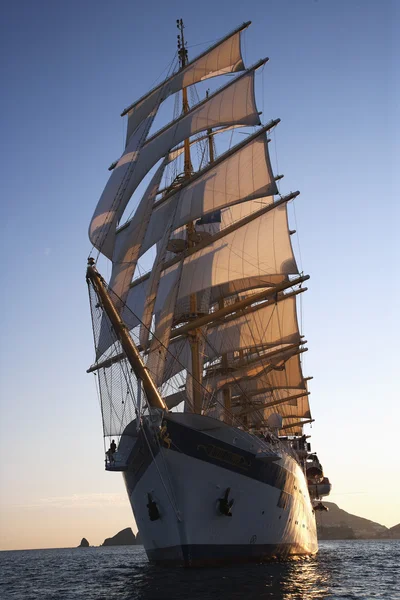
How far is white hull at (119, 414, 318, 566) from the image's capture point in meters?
28.0

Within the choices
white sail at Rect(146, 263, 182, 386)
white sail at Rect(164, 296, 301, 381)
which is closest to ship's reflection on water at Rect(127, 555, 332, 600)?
white sail at Rect(146, 263, 182, 386)

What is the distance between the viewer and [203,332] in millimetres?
42156

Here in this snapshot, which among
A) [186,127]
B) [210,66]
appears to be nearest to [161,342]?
[186,127]

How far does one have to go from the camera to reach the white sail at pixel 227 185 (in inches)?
1688

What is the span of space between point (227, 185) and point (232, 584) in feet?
84.9

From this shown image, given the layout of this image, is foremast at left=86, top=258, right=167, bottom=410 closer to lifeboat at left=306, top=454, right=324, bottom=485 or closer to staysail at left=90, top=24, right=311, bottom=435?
staysail at left=90, top=24, right=311, bottom=435

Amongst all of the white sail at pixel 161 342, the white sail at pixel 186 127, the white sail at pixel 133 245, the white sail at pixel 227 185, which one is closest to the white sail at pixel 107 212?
the white sail at pixel 186 127

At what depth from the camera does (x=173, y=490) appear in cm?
2834

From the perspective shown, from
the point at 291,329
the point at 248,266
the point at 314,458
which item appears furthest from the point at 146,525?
the point at 314,458

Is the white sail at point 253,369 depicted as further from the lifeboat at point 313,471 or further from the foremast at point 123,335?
the foremast at point 123,335

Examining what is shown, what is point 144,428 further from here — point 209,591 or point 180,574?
point 209,591

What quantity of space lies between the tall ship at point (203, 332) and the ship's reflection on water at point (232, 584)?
1009 millimetres

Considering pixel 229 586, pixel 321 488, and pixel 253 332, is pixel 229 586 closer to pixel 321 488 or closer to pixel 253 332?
pixel 253 332

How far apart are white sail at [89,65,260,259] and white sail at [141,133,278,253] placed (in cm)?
238
